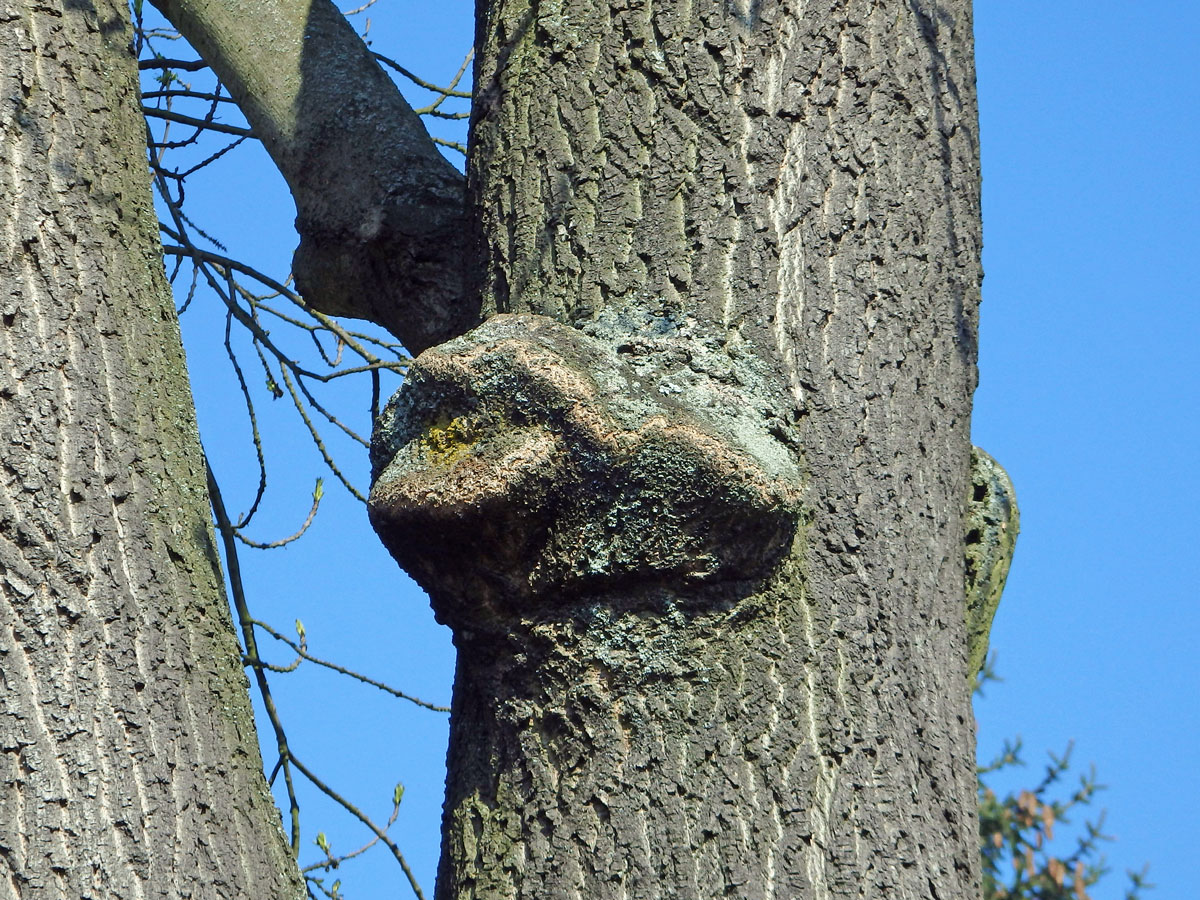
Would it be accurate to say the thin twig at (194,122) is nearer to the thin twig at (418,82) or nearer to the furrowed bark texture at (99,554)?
the thin twig at (418,82)

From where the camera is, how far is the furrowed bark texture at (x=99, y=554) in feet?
4.27

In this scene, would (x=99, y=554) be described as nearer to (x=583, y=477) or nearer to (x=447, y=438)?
(x=447, y=438)

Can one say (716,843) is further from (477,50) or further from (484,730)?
(477,50)

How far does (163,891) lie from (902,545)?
90 cm

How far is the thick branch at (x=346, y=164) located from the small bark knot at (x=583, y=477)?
0.33 meters

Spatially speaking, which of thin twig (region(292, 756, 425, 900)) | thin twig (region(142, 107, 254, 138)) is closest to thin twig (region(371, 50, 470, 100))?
thin twig (region(142, 107, 254, 138))

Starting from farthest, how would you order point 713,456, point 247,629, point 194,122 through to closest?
point 194,122 → point 247,629 → point 713,456

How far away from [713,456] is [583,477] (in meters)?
0.15

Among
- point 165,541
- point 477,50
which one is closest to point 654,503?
point 165,541

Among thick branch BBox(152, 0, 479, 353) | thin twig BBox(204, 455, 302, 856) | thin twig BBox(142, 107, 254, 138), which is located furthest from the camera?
thin twig BBox(142, 107, 254, 138)


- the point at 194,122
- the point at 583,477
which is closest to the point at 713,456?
the point at 583,477

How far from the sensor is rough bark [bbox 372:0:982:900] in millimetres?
1309

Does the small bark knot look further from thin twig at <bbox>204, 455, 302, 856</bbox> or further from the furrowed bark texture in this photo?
thin twig at <bbox>204, 455, 302, 856</bbox>

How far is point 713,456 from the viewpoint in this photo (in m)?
1.35
